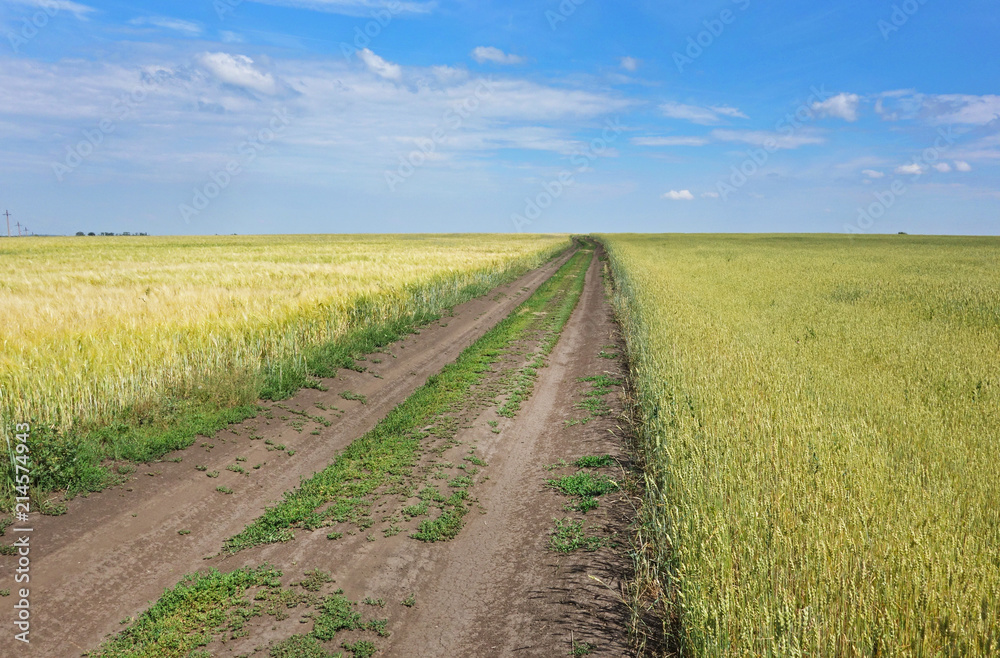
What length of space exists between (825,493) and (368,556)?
3942 millimetres

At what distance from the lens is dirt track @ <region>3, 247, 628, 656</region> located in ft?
13.9

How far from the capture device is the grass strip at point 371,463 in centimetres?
589

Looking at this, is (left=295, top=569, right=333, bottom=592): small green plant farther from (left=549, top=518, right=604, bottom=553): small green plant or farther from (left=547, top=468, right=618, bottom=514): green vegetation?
(left=547, top=468, right=618, bottom=514): green vegetation

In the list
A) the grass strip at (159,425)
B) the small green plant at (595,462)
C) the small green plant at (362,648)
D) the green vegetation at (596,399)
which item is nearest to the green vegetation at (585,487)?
the small green plant at (595,462)

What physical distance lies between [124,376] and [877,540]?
946 cm

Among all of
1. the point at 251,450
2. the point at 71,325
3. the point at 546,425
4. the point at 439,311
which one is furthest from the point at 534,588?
the point at 439,311

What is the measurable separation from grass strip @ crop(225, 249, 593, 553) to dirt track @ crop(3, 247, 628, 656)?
0.80 feet

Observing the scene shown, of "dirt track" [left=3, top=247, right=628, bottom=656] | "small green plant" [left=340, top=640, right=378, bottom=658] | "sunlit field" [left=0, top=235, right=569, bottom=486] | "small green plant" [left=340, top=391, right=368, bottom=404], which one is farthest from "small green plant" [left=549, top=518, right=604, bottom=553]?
"sunlit field" [left=0, top=235, right=569, bottom=486]

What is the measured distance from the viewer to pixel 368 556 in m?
5.24

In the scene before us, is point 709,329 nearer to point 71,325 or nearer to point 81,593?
point 81,593

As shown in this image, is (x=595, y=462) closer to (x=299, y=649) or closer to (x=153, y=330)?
(x=299, y=649)

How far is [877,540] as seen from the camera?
376 cm

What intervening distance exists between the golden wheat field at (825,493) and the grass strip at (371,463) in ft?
10.6

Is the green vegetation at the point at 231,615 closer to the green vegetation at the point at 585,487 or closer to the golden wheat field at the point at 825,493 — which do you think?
the golden wheat field at the point at 825,493
